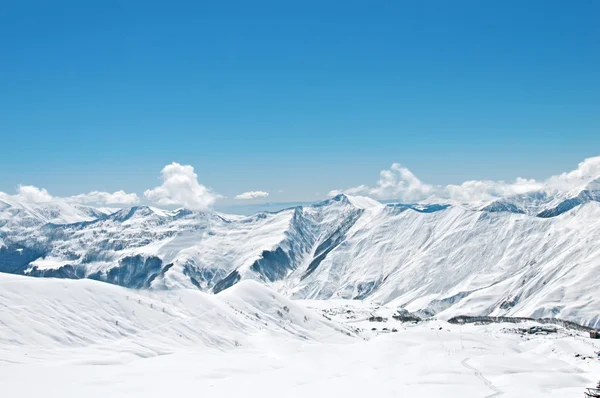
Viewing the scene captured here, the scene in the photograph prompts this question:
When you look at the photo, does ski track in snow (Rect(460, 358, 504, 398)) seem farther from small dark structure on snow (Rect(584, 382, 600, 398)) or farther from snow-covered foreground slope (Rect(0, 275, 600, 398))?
small dark structure on snow (Rect(584, 382, 600, 398))

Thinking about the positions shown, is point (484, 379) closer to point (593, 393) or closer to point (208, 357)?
point (593, 393)

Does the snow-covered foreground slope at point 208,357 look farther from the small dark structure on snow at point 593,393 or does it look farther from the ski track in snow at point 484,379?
the small dark structure on snow at point 593,393

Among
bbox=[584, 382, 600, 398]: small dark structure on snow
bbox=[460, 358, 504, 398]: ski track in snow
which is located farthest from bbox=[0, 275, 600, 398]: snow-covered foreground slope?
bbox=[584, 382, 600, 398]: small dark structure on snow

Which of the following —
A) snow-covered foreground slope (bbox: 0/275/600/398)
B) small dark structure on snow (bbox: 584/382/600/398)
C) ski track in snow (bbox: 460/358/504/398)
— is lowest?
snow-covered foreground slope (bbox: 0/275/600/398)

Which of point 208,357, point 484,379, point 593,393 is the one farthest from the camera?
Answer: point 208,357

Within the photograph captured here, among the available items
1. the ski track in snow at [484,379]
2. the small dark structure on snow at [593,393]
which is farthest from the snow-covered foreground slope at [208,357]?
the small dark structure on snow at [593,393]

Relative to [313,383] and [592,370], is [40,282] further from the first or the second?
[592,370]

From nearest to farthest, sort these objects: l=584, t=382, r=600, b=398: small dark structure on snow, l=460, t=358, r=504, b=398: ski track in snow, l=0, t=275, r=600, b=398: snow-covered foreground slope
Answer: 1. l=584, t=382, r=600, b=398: small dark structure on snow
2. l=460, t=358, r=504, b=398: ski track in snow
3. l=0, t=275, r=600, b=398: snow-covered foreground slope

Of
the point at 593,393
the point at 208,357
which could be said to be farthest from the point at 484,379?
the point at 208,357

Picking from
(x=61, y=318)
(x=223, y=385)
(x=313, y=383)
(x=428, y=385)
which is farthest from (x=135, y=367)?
(x=61, y=318)
